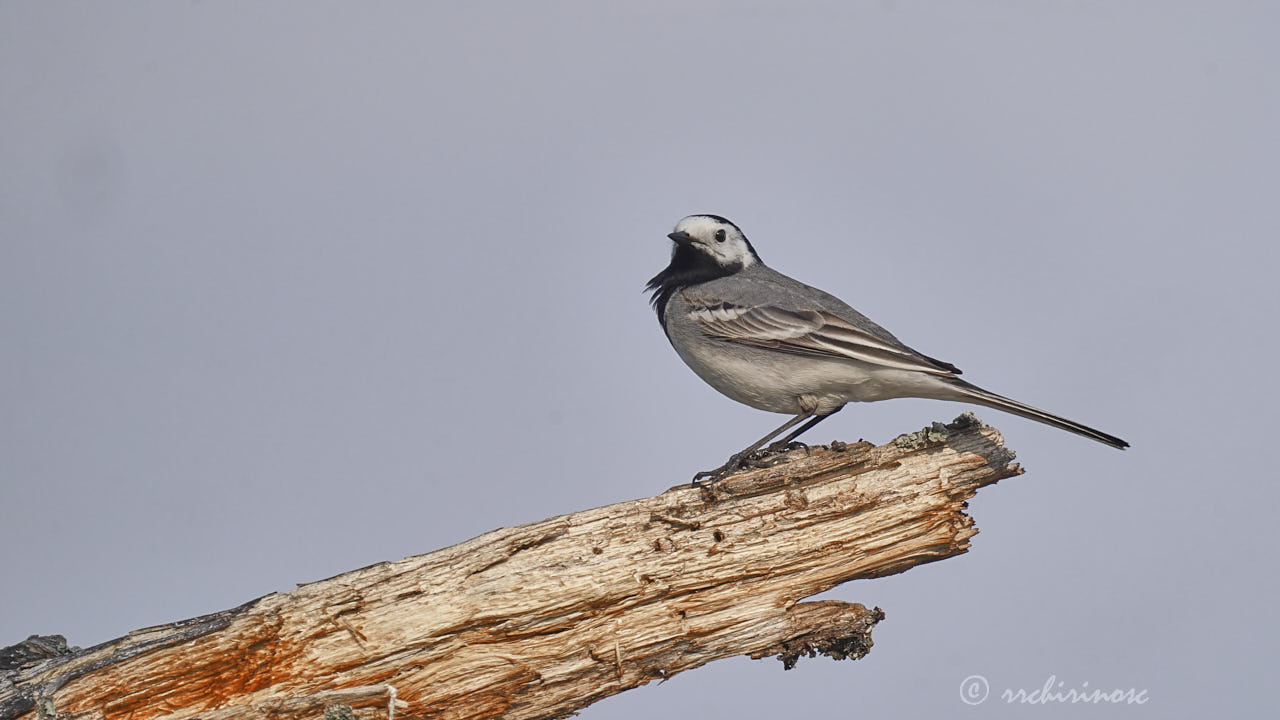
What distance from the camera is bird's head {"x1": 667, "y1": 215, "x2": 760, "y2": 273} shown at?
10031 millimetres

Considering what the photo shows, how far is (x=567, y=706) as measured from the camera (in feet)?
21.0

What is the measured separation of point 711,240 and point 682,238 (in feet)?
1.09

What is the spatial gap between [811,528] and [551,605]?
5.93 feet

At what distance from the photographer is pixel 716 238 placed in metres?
10.1

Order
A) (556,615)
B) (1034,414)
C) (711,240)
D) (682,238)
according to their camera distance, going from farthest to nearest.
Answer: (711,240)
(682,238)
(1034,414)
(556,615)

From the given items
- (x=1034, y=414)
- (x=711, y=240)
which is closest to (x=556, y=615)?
(x=1034, y=414)

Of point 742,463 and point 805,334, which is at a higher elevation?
point 805,334

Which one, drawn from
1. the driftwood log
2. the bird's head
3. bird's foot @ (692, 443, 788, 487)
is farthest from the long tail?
the bird's head

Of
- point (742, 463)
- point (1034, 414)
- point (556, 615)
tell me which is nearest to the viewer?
point (556, 615)

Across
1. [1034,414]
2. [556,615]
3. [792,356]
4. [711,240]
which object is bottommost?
[556,615]

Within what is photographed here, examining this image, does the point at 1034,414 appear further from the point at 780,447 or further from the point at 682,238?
the point at 682,238

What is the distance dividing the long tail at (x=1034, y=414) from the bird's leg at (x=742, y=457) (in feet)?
4.87

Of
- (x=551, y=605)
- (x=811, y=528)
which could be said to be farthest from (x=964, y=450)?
(x=551, y=605)

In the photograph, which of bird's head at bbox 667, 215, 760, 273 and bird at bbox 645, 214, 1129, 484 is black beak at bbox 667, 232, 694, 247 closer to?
bird's head at bbox 667, 215, 760, 273
